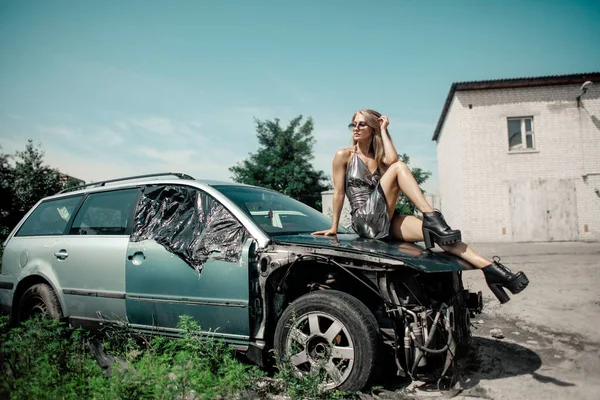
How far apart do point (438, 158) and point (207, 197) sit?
2255 centimetres

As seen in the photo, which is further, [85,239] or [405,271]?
[85,239]

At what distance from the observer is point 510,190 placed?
15367mm

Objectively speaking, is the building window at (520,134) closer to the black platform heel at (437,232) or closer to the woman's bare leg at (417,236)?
the woman's bare leg at (417,236)

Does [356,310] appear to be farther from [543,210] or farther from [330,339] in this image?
[543,210]

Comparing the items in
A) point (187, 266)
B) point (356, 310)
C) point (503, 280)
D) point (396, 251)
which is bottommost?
point (356, 310)

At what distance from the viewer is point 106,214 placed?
4.00 m

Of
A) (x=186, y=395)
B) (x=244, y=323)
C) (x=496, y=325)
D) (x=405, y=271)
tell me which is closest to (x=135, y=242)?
(x=244, y=323)

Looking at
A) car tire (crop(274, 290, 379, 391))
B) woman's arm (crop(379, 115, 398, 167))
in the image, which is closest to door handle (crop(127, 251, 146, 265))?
car tire (crop(274, 290, 379, 391))

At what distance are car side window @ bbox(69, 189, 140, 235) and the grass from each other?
99cm

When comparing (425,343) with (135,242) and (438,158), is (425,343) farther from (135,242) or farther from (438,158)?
(438,158)

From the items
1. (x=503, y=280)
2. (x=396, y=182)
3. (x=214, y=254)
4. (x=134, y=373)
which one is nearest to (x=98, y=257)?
Answer: (x=214, y=254)

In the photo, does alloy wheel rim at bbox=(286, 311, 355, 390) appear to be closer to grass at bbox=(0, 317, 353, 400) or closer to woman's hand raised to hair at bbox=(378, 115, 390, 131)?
grass at bbox=(0, 317, 353, 400)

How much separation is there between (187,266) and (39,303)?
2.10m

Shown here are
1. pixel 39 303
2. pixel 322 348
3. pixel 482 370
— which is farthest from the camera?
pixel 39 303
